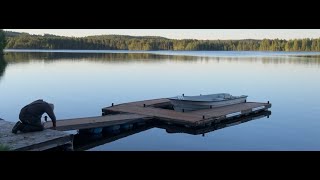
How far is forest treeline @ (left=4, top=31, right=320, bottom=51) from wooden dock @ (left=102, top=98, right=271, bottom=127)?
142541mm

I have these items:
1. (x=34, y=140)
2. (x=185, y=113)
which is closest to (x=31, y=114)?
(x=34, y=140)

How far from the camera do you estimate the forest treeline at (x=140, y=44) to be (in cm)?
16750

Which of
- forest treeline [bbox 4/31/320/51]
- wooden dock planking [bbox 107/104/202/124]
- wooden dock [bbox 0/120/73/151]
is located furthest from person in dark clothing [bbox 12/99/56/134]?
forest treeline [bbox 4/31/320/51]

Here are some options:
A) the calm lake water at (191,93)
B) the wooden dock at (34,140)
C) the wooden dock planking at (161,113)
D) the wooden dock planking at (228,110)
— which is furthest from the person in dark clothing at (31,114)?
the wooden dock planking at (228,110)

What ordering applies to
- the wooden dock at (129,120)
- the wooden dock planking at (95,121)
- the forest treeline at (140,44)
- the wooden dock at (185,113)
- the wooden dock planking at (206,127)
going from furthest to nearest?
the forest treeline at (140,44)
the wooden dock at (185,113)
the wooden dock planking at (206,127)
the wooden dock planking at (95,121)
the wooden dock at (129,120)

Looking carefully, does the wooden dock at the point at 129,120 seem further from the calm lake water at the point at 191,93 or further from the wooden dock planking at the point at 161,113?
the calm lake water at the point at 191,93

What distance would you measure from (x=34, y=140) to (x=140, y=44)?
558 feet

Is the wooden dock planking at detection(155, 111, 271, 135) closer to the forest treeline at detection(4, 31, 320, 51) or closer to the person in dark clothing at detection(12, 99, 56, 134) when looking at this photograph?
the person in dark clothing at detection(12, 99, 56, 134)

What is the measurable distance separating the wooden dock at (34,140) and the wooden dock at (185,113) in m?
7.57

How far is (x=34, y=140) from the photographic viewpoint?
12133 mm

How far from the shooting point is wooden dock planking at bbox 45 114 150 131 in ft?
54.5

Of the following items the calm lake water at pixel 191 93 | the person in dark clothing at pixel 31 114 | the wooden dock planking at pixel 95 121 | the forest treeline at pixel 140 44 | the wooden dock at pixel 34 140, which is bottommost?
the calm lake water at pixel 191 93
